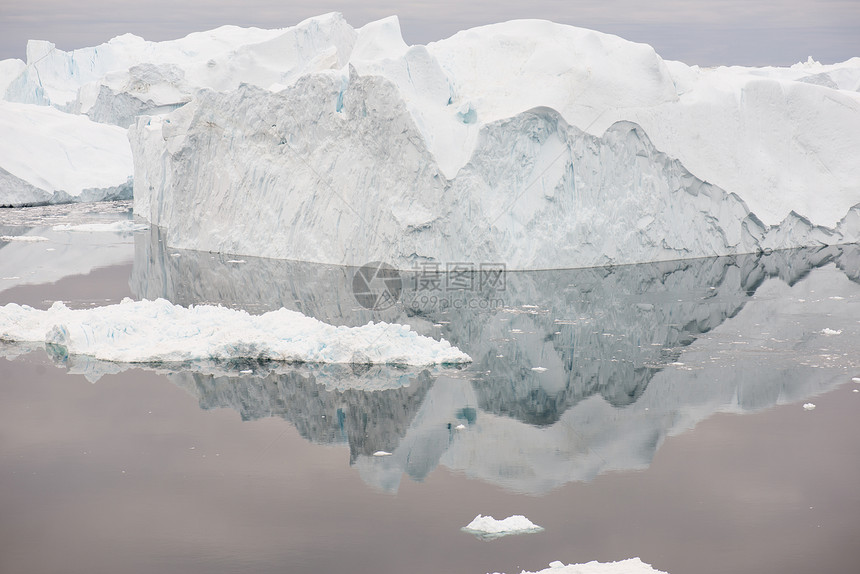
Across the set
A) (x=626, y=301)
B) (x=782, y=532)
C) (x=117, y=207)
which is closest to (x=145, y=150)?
(x=117, y=207)

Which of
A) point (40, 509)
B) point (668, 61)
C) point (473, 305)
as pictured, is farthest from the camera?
point (668, 61)

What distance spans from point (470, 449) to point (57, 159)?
879 inches

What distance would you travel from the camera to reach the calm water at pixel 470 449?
5.00 metres

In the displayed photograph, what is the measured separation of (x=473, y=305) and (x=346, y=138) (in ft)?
13.5

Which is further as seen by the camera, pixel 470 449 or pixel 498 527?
pixel 470 449

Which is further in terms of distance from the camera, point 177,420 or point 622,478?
point 177,420

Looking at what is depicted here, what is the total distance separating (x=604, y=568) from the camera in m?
4.62

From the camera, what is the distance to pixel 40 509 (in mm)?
5520

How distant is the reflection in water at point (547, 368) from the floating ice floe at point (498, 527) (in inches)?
23.1

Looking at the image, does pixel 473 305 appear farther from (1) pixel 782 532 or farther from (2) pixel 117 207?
(2) pixel 117 207

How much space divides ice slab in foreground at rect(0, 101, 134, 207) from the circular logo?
14.6m

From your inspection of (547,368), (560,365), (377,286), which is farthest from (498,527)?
(377,286)

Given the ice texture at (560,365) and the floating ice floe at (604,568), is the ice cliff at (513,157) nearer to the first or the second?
the ice texture at (560,365)

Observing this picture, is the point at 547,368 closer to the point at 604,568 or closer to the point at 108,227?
the point at 604,568
